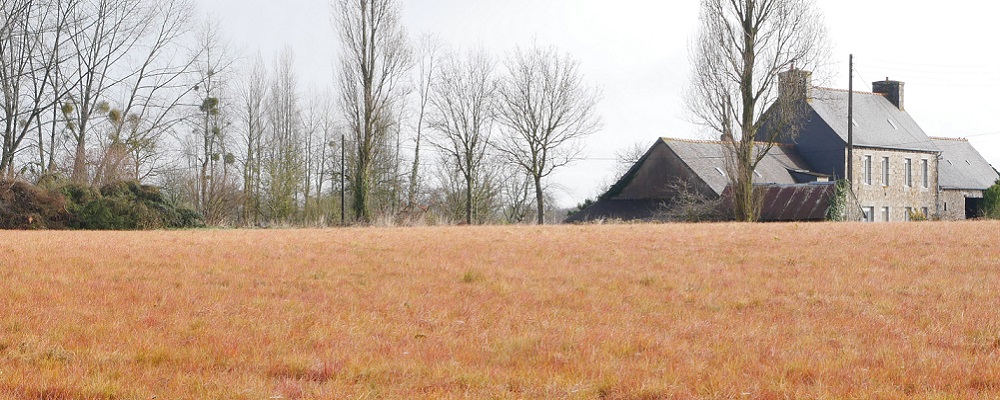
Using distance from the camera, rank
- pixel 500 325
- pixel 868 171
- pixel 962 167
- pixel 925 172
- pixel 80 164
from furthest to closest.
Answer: pixel 962 167
pixel 925 172
pixel 868 171
pixel 80 164
pixel 500 325

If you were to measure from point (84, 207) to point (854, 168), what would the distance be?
131 ft

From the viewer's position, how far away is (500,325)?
6988mm

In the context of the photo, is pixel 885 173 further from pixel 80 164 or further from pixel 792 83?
pixel 80 164

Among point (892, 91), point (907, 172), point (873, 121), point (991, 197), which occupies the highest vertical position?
point (892, 91)

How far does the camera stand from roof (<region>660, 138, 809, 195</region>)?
44.9 metres

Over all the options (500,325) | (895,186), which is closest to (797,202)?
(895,186)

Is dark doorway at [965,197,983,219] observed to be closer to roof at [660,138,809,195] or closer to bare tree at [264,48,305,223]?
roof at [660,138,809,195]

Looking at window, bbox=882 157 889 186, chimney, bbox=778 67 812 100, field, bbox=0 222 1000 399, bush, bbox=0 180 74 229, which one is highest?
chimney, bbox=778 67 812 100

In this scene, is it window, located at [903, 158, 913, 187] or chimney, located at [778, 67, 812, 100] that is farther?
window, located at [903, 158, 913, 187]

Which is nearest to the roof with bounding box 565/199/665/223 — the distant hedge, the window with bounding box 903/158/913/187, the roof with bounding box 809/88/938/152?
the roof with bounding box 809/88/938/152

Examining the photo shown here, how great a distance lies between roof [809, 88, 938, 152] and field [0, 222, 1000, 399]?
4033 centimetres

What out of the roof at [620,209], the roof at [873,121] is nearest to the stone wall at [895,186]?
the roof at [873,121]

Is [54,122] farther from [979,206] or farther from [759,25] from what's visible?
[979,206]

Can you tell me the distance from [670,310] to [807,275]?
3.31 m
